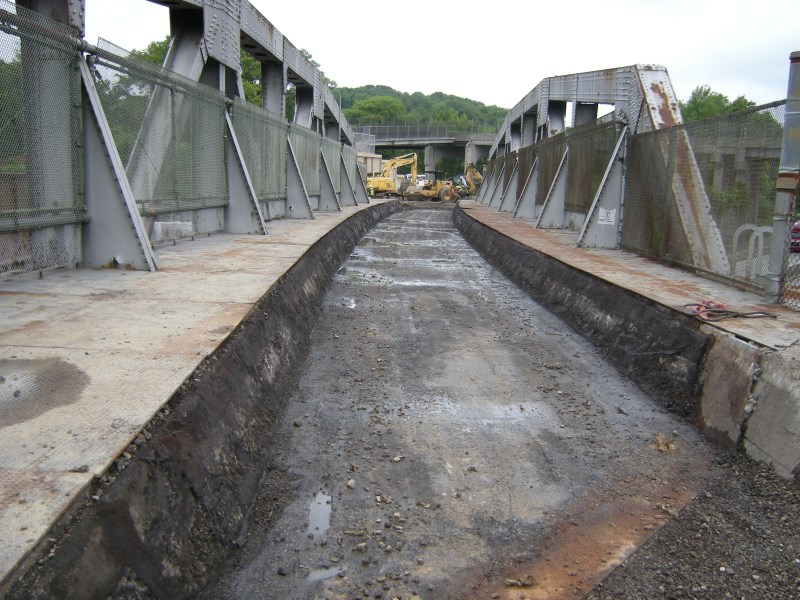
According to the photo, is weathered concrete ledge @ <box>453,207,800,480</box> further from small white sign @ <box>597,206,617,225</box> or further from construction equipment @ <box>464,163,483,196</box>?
construction equipment @ <box>464,163,483,196</box>

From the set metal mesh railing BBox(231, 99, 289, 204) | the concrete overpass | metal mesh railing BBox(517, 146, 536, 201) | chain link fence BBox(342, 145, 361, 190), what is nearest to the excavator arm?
chain link fence BBox(342, 145, 361, 190)

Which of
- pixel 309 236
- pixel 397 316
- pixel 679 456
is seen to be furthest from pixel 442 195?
pixel 679 456

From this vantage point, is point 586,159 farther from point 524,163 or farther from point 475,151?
point 475,151

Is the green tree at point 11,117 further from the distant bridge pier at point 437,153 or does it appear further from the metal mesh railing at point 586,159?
the distant bridge pier at point 437,153

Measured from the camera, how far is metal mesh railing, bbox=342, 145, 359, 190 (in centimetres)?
3050

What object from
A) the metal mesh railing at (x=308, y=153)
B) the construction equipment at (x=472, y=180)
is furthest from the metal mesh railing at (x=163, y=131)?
the construction equipment at (x=472, y=180)

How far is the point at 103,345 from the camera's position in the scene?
4586mm

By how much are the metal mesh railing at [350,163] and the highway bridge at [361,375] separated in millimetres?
17928

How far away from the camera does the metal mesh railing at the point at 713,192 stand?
A: 714cm

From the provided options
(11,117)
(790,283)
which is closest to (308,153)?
(11,117)

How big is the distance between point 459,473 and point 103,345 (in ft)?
8.47

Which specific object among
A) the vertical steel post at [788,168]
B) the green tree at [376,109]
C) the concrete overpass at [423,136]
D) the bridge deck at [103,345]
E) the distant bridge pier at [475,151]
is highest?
the green tree at [376,109]

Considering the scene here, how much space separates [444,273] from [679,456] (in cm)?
849

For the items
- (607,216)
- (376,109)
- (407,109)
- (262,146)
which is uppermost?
(407,109)
